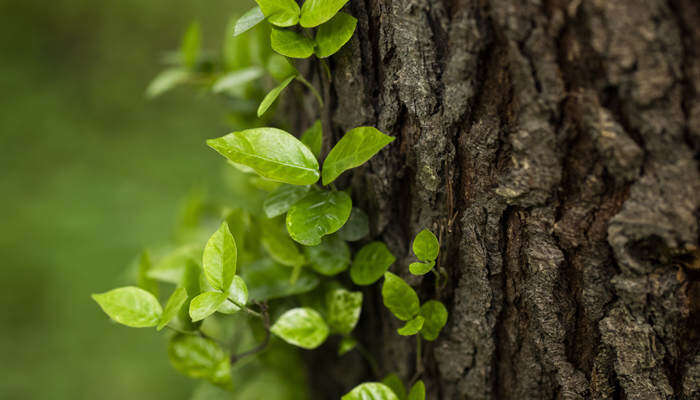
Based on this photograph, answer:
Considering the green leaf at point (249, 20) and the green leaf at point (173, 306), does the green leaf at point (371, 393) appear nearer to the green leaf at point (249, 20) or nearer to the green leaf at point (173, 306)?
the green leaf at point (173, 306)

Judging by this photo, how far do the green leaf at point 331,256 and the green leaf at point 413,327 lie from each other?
4.4 inches

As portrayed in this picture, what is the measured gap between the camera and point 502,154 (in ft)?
1.48

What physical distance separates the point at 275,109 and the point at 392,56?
0.33m

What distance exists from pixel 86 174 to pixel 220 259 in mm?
1667

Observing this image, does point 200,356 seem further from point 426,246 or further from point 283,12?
point 283,12

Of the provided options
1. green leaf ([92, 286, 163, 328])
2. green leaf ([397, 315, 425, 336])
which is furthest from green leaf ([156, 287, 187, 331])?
green leaf ([397, 315, 425, 336])

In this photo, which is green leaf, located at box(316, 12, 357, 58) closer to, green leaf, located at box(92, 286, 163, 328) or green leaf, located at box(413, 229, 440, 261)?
green leaf, located at box(413, 229, 440, 261)

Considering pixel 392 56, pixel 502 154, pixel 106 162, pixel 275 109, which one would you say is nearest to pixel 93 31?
pixel 106 162

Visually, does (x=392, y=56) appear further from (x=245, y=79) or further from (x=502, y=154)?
(x=245, y=79)

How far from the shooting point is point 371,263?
1.85 feet

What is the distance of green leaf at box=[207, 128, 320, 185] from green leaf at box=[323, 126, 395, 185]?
0.02m

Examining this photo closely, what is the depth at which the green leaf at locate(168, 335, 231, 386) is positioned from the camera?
0.59 metres

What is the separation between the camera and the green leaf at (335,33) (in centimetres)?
47

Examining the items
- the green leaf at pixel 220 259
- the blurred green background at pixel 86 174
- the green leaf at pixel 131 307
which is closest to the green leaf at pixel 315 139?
the green leaf at pixel 220 259
